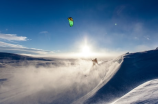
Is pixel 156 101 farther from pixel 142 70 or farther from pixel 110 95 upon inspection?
pixel 142 70

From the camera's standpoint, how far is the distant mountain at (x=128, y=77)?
525cm

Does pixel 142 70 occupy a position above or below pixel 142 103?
above

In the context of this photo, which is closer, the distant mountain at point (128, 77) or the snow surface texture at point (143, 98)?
the snow surface texture at point (143, 98)

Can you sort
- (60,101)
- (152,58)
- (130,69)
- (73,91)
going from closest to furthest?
(60,101)
(73,91)
(130,69)
(152,58)

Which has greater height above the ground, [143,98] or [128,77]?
[128,77]

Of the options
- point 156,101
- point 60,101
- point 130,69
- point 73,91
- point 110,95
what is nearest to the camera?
point 156,101

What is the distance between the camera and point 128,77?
6543 millimetres

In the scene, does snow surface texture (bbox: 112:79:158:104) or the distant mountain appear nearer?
snow surface texture (bbox: 112:79:158:104)

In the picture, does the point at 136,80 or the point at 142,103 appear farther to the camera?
the point at 136,80

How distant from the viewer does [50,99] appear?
5.97 m

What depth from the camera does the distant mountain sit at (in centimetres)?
525

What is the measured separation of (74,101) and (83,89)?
1.34 metres

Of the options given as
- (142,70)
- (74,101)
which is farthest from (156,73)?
(74,101)

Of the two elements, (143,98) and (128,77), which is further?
(128,77)
